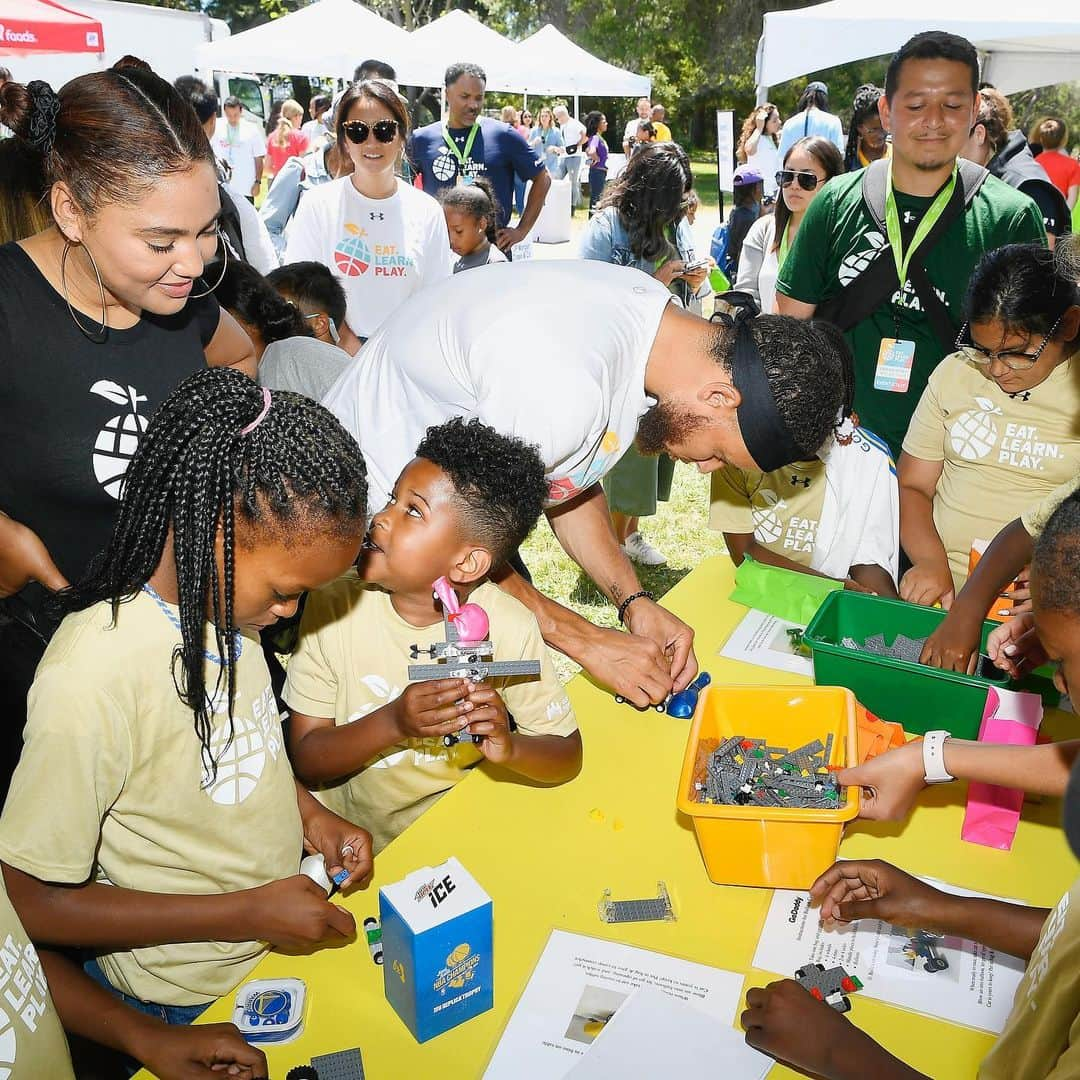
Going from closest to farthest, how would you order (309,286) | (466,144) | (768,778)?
(768,778) < (309,286) < (466,144)

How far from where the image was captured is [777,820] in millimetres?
1546

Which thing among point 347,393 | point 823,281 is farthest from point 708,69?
point 347,393

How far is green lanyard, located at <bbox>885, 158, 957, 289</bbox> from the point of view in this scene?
10.5 ft

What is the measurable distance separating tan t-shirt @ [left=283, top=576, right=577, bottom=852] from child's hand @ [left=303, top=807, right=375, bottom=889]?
0.21 meters

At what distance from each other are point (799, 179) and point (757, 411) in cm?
381

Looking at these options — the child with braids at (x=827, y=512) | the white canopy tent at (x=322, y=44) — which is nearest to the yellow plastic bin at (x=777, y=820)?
the child with braids at (x=827, y=512)

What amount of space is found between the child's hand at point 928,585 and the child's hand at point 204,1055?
2020mm

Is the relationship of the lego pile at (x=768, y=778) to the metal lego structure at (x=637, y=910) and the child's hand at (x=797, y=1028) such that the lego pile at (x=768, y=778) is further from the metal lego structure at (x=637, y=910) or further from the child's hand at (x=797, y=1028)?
the child's hand at (x=797, y=1028)

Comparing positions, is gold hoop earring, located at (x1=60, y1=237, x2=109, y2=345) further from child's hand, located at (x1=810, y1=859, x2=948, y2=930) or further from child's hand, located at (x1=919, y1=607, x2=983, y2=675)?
child's hand, located at (x1=919, y1=607, x2=983, y2=675)

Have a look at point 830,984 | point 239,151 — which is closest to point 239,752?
point 830,984

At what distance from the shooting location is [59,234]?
1.88m

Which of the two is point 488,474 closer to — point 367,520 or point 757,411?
point 367,520

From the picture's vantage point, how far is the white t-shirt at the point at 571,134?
16047mm

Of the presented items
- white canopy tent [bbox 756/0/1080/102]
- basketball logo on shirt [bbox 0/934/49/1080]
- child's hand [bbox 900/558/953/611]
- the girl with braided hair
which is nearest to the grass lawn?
child's hand [bbox 900/558/953/611]
